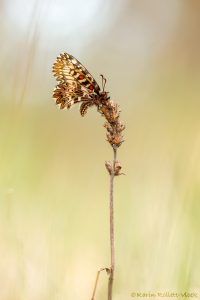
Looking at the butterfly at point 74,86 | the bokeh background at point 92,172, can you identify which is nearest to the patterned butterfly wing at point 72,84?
the butterfly at point 74,86

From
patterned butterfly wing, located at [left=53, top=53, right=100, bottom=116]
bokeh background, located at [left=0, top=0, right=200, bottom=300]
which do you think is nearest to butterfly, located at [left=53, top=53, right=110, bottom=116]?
patterned butterfly wing, located at [left=53, top=53, right=100, bottom=116]

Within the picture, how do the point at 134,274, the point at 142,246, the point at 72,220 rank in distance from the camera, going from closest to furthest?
the point at 134,274 → the point at 142,246 → the point at 72,220

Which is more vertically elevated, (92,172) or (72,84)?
(72,84)

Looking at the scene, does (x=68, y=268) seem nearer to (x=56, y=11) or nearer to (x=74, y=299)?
(x=74, y=299)

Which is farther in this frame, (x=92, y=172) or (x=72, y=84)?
(x=92, y=172)

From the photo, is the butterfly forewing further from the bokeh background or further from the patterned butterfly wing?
the bokeh background

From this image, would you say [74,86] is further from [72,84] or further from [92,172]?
[92,172]

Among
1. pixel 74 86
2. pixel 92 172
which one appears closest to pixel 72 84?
pixel 74 86

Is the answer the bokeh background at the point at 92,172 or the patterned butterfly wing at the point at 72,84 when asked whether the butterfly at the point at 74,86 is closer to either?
the patterned butterfly wing at the point at 72,84

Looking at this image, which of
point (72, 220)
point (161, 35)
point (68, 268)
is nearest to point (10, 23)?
point (161, 35)
